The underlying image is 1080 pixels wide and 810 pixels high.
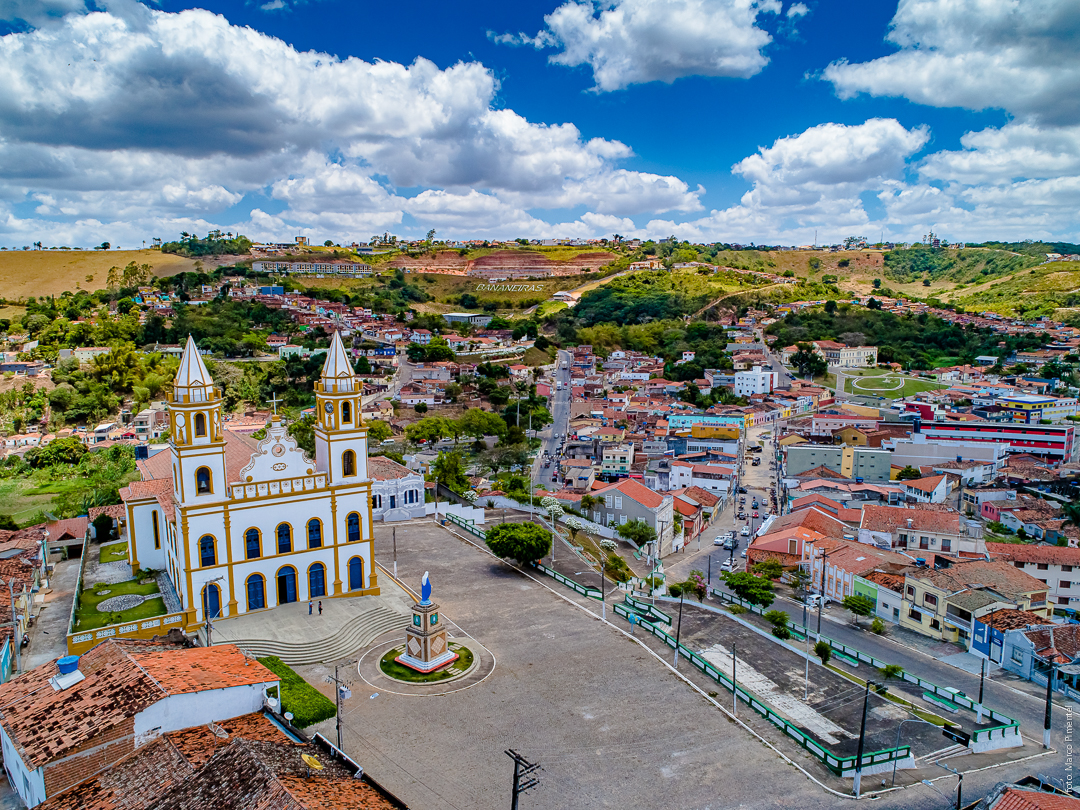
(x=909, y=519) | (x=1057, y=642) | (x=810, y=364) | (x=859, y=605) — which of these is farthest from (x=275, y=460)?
(x=810, y=364)

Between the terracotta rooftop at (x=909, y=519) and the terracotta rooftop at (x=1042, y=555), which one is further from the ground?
the terracotta rooftop at (x=909, y=519)

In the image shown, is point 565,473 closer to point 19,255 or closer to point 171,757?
point 171,757

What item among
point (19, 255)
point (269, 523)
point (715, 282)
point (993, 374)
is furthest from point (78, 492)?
point (715, 282)

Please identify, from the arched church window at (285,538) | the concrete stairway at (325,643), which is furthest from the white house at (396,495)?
the concrete stairway at (325,643)

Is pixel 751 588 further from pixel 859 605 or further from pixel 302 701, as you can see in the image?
pixel 302 701

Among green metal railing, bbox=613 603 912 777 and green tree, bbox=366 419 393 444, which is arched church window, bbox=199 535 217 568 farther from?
green tree, bbox=366 419 393 444

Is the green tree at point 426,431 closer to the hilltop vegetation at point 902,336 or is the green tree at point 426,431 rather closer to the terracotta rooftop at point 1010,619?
the terracotta rooftop at point 1010,619

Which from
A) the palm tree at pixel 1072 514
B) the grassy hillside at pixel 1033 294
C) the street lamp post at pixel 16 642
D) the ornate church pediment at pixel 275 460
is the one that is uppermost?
the grassy hillside at pixel 1033 294
